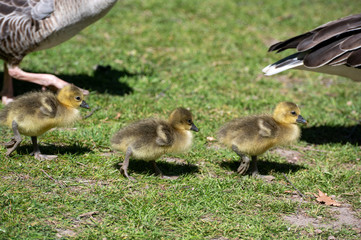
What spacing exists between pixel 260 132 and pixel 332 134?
2.75 m

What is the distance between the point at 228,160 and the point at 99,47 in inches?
212

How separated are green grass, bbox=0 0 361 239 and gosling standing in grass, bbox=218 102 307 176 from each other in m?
0.39

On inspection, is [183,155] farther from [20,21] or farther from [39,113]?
[20,21]

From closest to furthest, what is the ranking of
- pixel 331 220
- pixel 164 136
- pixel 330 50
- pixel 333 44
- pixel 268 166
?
pixel 331 220 < pixel 164 136 < pixel 268 166 < pixel 330 50 < pixel 333 44

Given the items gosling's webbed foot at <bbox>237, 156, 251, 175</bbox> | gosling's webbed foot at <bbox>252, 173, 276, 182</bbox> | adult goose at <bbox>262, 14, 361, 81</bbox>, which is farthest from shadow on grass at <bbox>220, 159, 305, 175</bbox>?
adult goose at <bbox>262, 14, 361, 81</bbox>

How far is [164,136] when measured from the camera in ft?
17.0

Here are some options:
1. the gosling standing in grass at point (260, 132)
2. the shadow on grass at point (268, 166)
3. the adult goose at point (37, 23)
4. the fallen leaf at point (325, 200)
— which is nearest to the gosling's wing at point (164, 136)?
the gosling standing in grass at point (260, 132)

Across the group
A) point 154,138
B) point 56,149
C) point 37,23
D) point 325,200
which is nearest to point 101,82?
point 37,23

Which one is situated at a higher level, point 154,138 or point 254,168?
point 154,138

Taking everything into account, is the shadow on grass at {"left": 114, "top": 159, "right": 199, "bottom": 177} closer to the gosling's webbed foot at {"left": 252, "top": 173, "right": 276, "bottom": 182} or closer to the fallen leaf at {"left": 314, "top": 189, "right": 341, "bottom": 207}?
the gosling's webbed foot at {"left": 252, "top": 173, "right": 276, "bottom": 182}

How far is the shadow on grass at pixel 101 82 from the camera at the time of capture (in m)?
8.41

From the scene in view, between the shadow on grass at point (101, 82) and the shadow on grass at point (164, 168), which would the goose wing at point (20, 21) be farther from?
the shadow on grass at point (164, 168)

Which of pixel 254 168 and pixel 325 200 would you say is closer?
pixel 325 200

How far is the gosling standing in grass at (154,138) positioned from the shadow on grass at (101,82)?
10.2ft
